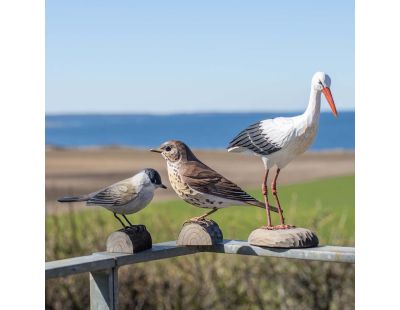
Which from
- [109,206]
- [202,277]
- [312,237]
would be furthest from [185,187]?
[202,277]

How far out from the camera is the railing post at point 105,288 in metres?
1.94

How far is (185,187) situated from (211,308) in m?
1.24

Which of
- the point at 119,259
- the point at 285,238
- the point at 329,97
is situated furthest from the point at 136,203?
the point at 329,97

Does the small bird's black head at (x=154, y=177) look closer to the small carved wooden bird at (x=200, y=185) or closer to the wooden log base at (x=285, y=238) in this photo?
the small carved wooden bird at (x=200, y=185)

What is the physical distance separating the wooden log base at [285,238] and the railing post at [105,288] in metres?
0.36

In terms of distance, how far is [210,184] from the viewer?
6.34 ft

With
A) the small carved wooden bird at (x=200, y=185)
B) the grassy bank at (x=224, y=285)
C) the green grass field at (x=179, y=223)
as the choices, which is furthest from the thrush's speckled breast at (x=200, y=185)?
the green grass field at (x=179, y=223)

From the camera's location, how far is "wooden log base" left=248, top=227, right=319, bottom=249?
1896 millimetres

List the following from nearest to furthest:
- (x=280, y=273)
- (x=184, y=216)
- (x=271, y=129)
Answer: (x=271, y=129), (x=280, y=273), (x=184, y=216)

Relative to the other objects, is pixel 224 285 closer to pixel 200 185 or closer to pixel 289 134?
pixel 200 185

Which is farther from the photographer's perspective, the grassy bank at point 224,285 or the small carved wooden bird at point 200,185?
the grassy bank at point 224,285

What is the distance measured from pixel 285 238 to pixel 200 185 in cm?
25
